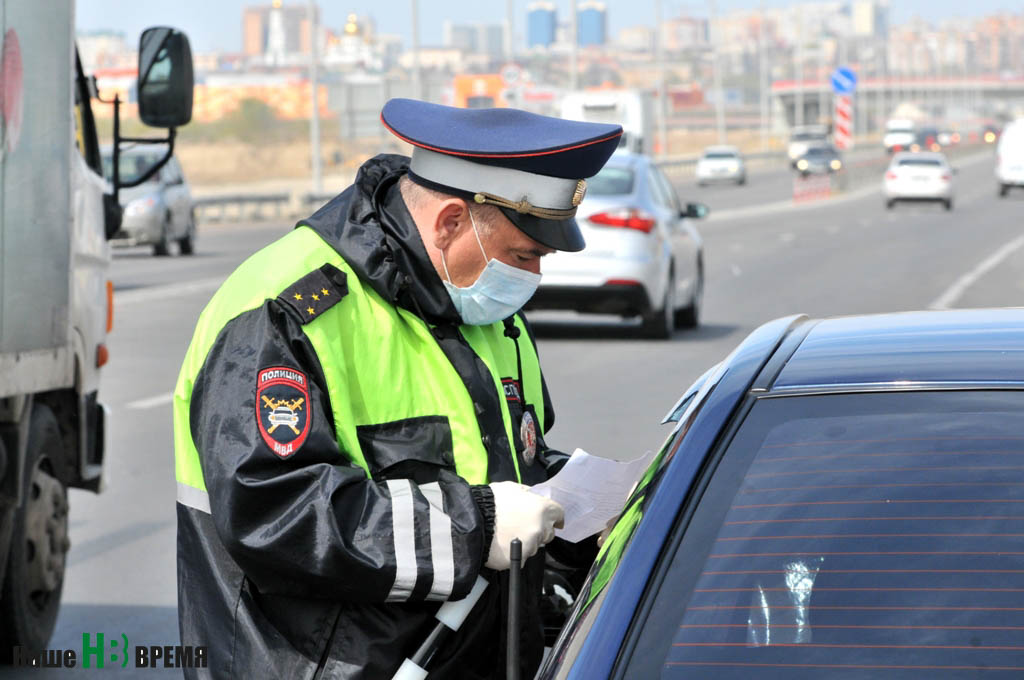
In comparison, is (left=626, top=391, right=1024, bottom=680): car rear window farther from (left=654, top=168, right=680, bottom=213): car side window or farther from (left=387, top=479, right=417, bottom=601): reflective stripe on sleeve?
(left=654, top=168, right=680, bottom=213): car side window

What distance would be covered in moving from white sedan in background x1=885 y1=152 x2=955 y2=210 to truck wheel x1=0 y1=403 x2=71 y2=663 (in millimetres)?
41388

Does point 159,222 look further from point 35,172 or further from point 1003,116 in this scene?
point 1003,116

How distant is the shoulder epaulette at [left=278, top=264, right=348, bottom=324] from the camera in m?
2.84

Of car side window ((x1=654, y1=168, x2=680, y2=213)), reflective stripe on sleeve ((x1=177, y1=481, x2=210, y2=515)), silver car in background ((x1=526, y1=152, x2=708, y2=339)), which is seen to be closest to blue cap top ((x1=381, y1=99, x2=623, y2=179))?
reflective stripe on sleeve ((x1=177, y1=481, x2=210, y2=515))

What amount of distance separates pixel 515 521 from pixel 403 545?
197 mm

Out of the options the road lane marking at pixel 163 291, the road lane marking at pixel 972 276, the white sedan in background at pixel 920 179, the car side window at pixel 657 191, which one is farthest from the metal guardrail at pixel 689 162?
the car side window at pixel 657 191

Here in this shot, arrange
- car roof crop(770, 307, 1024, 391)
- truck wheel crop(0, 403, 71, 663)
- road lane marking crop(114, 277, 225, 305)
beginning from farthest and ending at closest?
1. road lane marking crop(114, 277, 225, 305)
2. truck wheel crop(0, 403, 71, 663)
3. car roof crop(770, 307, 1024, 391)

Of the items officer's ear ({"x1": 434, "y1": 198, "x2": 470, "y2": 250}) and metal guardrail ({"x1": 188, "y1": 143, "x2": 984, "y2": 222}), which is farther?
metal guardrail ({"x1": 188, "y1": 143, "x2": 984, "y2": 222})

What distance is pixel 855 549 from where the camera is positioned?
97.8 inches

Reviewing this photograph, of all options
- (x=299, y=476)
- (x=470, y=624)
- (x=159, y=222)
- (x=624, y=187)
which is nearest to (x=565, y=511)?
(x=470, y=624)

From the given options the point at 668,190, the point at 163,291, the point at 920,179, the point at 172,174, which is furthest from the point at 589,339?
the point at 920,179

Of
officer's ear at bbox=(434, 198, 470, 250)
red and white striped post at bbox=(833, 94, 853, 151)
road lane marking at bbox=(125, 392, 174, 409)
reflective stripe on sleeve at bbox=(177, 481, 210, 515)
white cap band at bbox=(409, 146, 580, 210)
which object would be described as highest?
red and white striped post at bbox=(833, 94, 853, 151)

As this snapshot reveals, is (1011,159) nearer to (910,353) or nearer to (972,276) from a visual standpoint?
(972,276)

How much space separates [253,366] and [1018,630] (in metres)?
1.22
